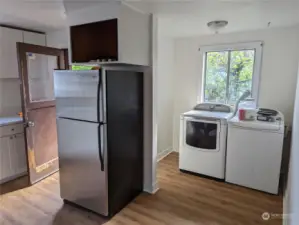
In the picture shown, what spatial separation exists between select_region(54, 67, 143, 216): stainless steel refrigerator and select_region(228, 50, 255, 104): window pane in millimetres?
1800

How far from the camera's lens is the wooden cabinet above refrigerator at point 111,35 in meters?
2.03

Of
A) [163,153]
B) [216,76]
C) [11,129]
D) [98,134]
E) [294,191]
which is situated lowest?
[163,153]

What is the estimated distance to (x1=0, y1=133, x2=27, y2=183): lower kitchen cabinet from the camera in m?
2.93

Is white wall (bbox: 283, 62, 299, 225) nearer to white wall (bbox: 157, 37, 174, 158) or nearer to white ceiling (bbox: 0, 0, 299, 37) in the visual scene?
white ceiling (bbox: 0, 0, 299, 37)

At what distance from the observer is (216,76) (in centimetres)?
372

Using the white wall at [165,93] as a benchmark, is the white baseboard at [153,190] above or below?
below

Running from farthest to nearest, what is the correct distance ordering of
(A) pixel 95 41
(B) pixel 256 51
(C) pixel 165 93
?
(C) pixel 165 93
(B) pixel 256 51
(A) pixel 95 41

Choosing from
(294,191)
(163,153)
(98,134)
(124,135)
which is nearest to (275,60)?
(294,191)

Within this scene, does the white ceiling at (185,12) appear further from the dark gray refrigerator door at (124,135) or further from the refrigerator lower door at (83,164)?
the refrigerator lower door at (83,164)

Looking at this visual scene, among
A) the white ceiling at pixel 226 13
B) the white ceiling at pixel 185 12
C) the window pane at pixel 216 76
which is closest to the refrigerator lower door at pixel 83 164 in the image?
the white ceiling at pixel 185 12

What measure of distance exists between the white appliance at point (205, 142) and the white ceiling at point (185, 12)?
50.7 inches

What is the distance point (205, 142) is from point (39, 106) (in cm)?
245

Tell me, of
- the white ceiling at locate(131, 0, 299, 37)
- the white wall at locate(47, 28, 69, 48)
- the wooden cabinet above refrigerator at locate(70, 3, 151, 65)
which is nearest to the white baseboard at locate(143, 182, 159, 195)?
the wooden cabinet above refrigerator at locate(70, 3, 151, 65)

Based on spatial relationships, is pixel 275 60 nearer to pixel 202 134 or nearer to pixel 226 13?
pixel 226 13
